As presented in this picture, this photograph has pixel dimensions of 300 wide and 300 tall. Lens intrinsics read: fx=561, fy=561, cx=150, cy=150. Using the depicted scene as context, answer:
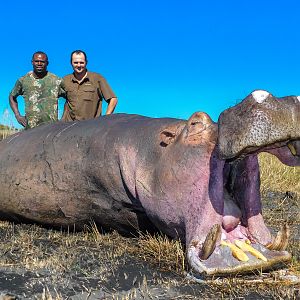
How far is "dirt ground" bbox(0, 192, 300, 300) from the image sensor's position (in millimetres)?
3018

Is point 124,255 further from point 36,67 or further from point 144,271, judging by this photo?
point 36,67

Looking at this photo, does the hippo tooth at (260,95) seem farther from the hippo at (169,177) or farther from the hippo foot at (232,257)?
the hippo foot at (232,257)

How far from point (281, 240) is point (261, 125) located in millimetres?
788

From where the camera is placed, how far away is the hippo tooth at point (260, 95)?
3.05 m

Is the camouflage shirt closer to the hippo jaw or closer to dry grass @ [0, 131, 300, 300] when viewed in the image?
dry grass @ [0, 131, 300, 300]

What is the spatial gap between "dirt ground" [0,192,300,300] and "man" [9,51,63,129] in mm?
3287

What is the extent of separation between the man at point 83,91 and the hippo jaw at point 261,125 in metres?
4.28

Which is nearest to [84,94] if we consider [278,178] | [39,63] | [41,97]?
[41,97]

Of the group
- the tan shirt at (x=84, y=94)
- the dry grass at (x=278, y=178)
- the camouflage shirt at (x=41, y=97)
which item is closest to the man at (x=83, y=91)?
the tan shirt at (x=84, y=94)

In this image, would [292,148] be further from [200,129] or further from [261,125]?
[200,129]

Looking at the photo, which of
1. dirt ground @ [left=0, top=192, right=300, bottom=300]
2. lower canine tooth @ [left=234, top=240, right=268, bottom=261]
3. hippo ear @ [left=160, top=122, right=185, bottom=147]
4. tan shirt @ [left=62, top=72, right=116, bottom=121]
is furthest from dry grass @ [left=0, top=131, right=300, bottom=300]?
tan shirt @ [left=62, top=72, right=116, bottom=121]

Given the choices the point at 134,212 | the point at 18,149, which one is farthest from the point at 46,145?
the point at 134,212

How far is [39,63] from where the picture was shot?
7.33 meters

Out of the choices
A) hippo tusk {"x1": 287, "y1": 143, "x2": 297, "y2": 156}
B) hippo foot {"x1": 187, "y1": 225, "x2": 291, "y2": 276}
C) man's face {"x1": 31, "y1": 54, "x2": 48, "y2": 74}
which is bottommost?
hippo foot {"x1": 187, "y1": 225, "x2": 291, "y2": 276}
